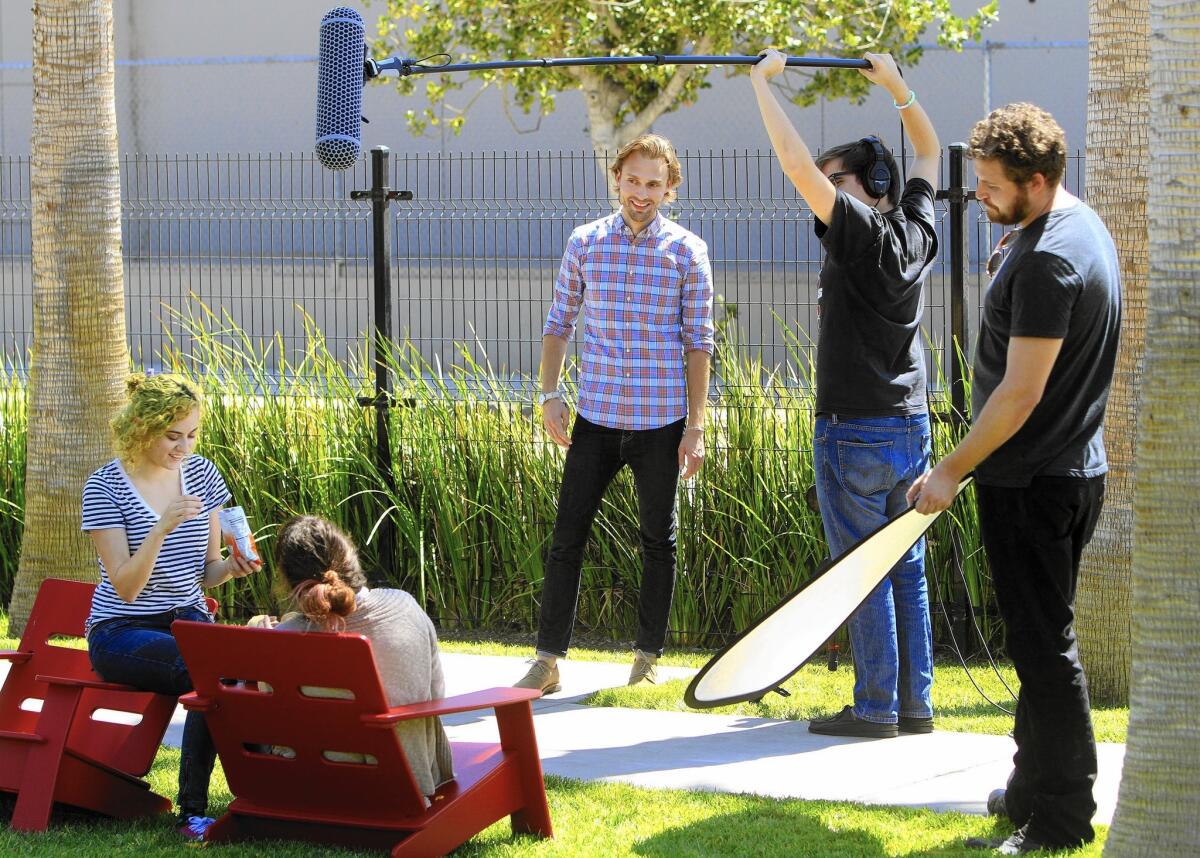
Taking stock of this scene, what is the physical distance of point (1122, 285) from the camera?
6051 mm

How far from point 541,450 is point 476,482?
0.37 m

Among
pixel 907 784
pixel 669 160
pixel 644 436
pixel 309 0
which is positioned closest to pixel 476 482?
pixel 644 436

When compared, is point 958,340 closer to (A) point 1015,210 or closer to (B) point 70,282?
(A) point 1015,210

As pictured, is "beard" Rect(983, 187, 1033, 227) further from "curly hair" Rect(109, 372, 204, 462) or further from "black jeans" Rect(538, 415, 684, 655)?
"curly hair" Rect(109, 372, 204, 462)

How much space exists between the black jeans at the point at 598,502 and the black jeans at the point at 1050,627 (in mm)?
2163

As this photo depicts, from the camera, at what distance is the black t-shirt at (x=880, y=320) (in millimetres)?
5215

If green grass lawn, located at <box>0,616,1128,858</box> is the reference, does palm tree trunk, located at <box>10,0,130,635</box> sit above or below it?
above

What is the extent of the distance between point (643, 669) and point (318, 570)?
2.61 m

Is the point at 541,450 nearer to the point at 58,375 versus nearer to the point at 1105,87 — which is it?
the point at 58,375

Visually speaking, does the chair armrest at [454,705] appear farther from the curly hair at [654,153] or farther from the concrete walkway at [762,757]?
the curly hair at [654,153]

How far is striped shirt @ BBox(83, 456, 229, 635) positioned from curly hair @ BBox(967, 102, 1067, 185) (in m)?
2.71

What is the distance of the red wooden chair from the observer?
4.10 m

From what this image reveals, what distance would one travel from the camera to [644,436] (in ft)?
20.4

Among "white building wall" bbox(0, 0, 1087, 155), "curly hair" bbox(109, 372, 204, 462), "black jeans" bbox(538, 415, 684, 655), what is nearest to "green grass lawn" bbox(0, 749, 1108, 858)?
"curly hair" bbox(109, 372, 204, 462)
